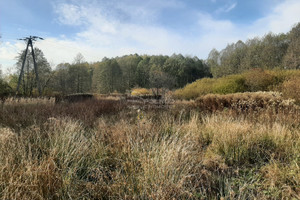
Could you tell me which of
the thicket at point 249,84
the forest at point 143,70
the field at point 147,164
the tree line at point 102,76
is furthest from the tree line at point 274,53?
the field at point 147,164

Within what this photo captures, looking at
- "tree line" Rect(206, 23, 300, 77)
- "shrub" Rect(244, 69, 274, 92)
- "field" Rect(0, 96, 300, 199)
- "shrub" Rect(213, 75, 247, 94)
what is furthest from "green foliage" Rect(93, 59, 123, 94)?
"field" Rect(0, 96, 300, 199)

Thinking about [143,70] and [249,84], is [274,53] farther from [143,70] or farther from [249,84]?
[143,70]

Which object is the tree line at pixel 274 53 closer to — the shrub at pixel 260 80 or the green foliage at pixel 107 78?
the shrub at pixel 260 80

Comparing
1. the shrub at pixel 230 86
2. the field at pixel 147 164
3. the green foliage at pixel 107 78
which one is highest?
the green foliage at pixel 107 78

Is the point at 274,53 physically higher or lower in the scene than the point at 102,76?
higher

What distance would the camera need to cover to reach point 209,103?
267 inches

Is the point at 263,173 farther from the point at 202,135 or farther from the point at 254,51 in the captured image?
the point at 254,51

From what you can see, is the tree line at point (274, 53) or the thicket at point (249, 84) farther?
the tree line at point (274, 53)

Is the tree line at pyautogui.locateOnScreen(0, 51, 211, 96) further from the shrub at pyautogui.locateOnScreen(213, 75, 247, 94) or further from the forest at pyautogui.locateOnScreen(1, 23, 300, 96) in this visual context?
the shrub at pyautogui.locateOnScreen(213, 75, 247, 94)

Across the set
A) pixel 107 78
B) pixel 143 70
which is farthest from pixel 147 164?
pixel 143 70

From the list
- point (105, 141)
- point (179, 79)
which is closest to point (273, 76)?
point (105, 141)

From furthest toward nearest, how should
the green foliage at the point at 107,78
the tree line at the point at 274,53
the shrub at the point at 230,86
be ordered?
the green foliage at the point at 107,78, the tree line at the point at 274,53, the shrub at the point at 230,86

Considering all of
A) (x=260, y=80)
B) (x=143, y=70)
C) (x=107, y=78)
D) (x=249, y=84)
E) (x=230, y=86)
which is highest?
(x=143, y=70)

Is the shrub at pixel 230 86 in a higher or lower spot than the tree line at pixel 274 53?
lower
